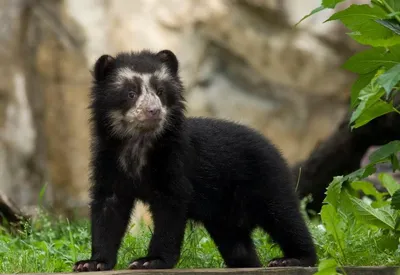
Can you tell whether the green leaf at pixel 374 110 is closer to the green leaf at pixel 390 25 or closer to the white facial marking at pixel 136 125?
the green leaf at pixel 390 25

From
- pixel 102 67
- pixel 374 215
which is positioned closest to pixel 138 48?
pixel 102 67

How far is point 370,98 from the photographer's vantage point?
3.86 metres

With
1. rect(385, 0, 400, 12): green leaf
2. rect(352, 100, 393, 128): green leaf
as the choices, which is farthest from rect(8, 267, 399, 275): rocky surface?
rect(385, 0, 400, 12): green leaf

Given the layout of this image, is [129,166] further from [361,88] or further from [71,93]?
[71,93]

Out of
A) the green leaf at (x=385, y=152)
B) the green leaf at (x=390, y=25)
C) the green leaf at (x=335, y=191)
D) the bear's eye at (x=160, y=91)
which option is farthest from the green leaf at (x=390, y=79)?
the bear's eye at (x=160, y=91)

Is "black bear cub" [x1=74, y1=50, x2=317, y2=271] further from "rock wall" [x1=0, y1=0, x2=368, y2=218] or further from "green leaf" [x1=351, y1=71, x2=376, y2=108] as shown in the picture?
"rock wall" [x1=0, y1=0, x2=368, y2=218]

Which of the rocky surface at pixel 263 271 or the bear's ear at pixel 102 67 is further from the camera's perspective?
the bear's ear at pixel 102 67

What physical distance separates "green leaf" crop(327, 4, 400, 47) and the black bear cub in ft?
4.31

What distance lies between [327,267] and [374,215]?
28.0 inches

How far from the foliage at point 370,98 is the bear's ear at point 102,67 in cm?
151

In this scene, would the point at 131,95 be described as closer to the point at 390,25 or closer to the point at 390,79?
the point at 390,25

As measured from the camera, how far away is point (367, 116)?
4.21m

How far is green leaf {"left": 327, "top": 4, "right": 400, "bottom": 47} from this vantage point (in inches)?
158

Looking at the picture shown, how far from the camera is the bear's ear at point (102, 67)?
5.09m
